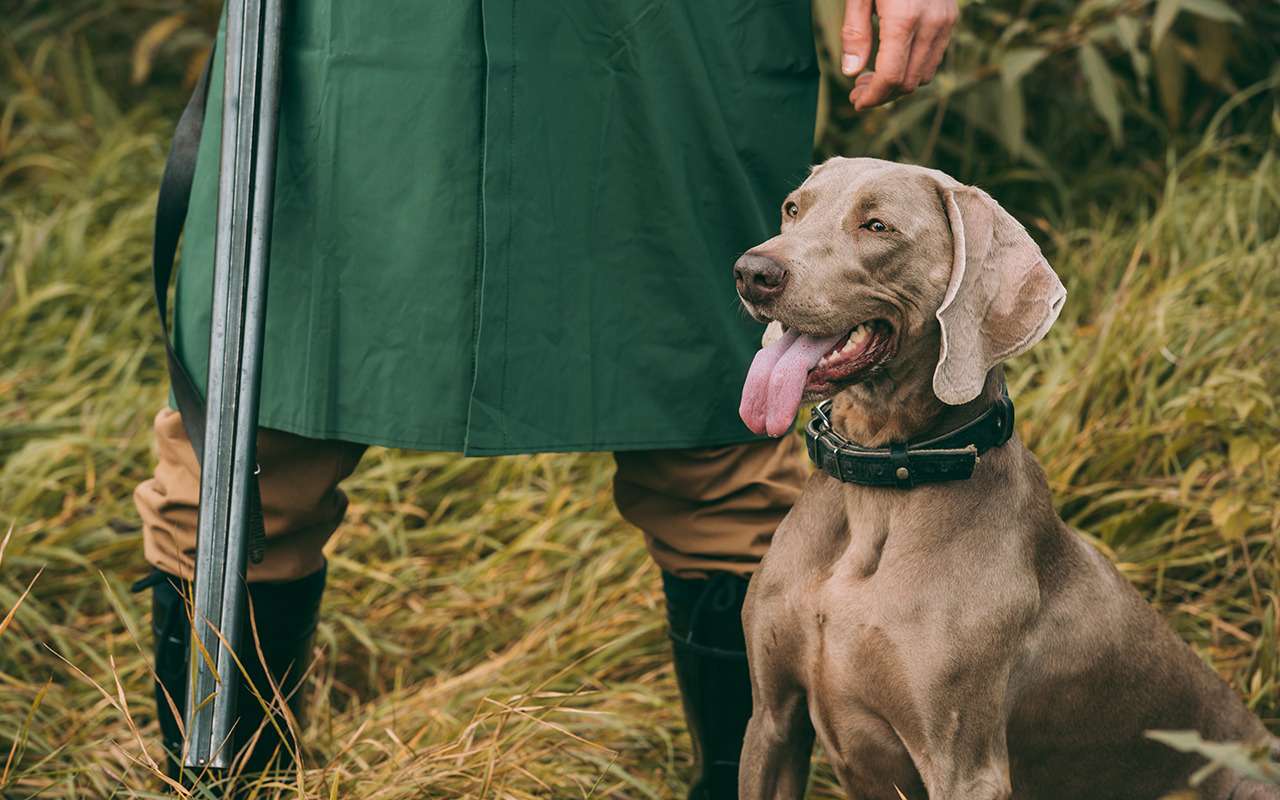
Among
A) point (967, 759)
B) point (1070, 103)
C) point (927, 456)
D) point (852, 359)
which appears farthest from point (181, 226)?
point (1070, 103)

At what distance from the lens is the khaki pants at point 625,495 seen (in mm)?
2076

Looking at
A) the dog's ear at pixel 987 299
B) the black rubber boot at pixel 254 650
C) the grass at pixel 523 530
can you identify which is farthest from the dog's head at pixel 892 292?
the black rubber boot at pixel 254 650

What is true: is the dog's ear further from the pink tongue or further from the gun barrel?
the gun barrel

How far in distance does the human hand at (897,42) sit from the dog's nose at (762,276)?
12.2 inches

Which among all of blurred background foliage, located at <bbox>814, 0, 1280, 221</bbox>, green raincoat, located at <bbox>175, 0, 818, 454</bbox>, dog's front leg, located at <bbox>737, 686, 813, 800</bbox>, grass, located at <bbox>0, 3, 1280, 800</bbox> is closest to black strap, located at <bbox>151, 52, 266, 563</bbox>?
green raincoat, located at <bbox>175, 0, 818, 454</bbox>

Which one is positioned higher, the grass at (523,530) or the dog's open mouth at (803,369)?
the dog's open mouth at (803,369)

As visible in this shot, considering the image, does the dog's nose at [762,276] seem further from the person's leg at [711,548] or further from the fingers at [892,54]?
the person's leg at [711,548]

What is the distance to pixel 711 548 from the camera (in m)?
2.19

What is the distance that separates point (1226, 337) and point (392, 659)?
184cm

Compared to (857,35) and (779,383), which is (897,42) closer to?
(857,35)

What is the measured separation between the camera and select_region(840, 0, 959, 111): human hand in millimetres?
1838

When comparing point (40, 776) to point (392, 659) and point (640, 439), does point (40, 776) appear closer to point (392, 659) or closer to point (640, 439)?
point (392, 659)

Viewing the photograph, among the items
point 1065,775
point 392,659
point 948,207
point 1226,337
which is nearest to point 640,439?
point 948,207

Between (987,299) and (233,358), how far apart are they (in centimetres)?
94
